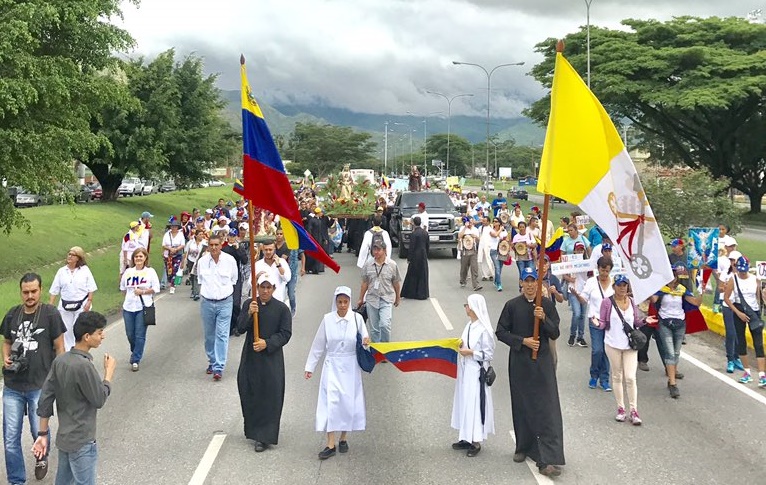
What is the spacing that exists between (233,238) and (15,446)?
7.11 metres

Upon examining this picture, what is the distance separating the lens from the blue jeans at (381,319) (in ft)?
32.8

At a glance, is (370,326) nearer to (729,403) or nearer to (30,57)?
(729,403)

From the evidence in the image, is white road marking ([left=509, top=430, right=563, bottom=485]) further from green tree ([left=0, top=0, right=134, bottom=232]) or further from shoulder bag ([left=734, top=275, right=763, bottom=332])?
green tree ([left=0, top=0, right=134, bottom=232])

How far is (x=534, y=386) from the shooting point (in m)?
6.62

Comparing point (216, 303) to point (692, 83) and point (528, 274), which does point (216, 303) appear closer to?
point (528, 274)

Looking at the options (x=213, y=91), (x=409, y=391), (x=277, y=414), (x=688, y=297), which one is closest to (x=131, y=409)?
(x=277, y=414)

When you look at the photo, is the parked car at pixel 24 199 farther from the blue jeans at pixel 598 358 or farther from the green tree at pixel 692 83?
the blue jeans at pixel 598 358

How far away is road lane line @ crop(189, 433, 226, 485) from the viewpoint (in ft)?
20.6

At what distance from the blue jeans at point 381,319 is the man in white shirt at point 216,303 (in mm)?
1894

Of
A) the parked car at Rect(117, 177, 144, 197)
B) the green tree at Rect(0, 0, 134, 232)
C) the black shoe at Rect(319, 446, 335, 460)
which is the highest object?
the green tree at Rect(0, 0, 134, 232)

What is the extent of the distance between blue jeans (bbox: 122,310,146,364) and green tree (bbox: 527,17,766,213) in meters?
35.0

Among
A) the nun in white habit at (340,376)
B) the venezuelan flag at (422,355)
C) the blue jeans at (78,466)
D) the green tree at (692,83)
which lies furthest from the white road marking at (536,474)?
the green tree at (692,83)

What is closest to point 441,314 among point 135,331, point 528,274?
point 135,331

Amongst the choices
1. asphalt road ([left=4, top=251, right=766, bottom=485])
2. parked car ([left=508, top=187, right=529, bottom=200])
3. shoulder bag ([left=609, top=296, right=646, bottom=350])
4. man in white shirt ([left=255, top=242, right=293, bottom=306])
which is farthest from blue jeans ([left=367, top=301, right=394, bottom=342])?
parked car ([left=508, top=187, right=529, bottom=200])
